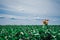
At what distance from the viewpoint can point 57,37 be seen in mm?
8820

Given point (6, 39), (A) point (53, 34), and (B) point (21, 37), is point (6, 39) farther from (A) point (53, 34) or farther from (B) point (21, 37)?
(A) point (53, 34)

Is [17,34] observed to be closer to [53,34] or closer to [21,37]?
[21,37]

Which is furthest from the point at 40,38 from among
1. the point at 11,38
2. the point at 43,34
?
the point at 11,38

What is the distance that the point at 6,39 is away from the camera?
32.6ft

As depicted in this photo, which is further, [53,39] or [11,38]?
[11,38]

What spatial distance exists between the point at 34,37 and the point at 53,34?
2.89 feet

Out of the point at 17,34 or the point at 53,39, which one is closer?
the point at 53,39

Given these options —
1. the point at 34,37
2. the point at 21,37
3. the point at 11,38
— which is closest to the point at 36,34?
the point at 34,37

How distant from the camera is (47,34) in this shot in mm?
9078

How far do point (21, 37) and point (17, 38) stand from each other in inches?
8.1

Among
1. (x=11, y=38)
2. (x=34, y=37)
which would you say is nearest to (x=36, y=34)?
(x=34, y=37)

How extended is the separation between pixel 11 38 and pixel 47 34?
1.87 m

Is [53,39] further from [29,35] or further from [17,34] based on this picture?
[17,34]

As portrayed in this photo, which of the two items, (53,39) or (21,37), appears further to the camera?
(21,37)
